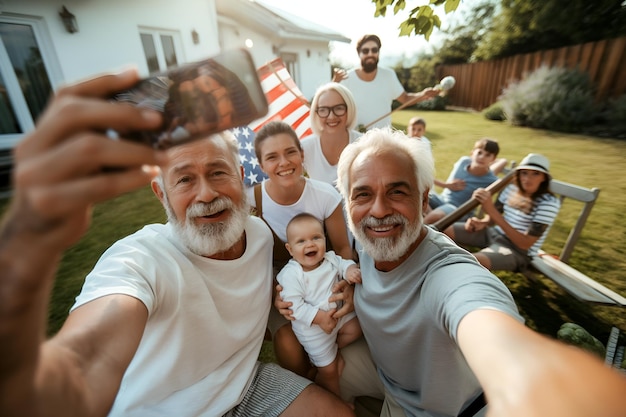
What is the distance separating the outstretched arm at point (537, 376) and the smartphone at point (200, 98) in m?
0.98

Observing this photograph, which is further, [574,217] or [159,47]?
[159,47]

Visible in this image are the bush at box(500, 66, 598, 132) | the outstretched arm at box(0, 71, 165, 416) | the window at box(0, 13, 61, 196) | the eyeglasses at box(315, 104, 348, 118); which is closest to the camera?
the outstretched arm at box(0, 71, 165, 416)

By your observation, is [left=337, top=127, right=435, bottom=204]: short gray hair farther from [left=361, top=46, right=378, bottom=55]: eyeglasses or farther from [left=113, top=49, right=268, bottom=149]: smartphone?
[left=361, top=46, right=378, bottom=55]: eyeglasses

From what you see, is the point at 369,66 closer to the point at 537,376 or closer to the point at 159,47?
the point at 537,376

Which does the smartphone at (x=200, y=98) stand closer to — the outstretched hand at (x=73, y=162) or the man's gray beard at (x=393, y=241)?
the outstretched hand at (x=73, y=162)

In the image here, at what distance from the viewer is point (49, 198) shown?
530 mm

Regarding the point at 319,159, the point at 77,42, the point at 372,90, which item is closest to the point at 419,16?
the point at 319,159

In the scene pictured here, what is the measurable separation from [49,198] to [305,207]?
82.6 inches

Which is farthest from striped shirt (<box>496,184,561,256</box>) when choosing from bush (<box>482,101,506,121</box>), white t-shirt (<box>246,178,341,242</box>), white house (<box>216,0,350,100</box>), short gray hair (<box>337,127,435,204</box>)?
bush (<box>482,101,506,121</box>)

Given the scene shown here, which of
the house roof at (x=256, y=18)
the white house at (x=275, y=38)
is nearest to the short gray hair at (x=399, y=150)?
the white house at (x=275, y=38)

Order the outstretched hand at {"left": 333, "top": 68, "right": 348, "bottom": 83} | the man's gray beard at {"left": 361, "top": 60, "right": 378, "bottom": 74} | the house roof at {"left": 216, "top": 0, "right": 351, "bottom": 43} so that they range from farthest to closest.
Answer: the house roof at {"left": 216, "top": 0, "right": 351, "bottom": 43}
the outstretched hand at {"left": 333, "top": 68, "right": 348, "bottom": 83}
the man's gray beard at {"left": 361, "top": 60, "right": 378, "bottom": 74}

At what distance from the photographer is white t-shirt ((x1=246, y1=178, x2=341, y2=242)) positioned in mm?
2582

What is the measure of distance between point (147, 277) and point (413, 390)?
1623 millimetres

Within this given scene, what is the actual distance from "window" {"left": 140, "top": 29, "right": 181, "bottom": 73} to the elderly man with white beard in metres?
8.94
